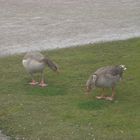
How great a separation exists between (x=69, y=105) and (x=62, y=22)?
22.5ft

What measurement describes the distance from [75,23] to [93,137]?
8.05 m

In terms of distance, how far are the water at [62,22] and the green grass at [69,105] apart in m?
1.57

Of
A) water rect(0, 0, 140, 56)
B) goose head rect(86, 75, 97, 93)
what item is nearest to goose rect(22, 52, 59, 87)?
goose head rect(86, 75, 97, 93)

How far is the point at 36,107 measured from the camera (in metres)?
7.75

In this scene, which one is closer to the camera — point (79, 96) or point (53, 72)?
point (79, 96)

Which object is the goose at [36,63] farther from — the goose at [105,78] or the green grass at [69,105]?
the goose at [105,78]

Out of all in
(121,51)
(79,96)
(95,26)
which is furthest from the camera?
(95,26)

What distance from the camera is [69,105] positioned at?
309 inches

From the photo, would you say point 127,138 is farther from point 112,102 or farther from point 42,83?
point 42,83

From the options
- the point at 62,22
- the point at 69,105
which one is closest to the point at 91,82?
the point at 69,105

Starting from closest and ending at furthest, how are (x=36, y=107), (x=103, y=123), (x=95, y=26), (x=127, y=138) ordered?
(x=127, y=138)
(x=103, y=123)
(x=36, y=107)
(x=95, y=26)

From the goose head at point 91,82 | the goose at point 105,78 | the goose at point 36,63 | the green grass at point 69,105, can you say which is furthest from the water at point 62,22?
the goose at point 105,78

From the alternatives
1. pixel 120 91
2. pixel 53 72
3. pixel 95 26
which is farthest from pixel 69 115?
pixel 95 26

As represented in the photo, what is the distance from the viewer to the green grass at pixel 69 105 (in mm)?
6773
